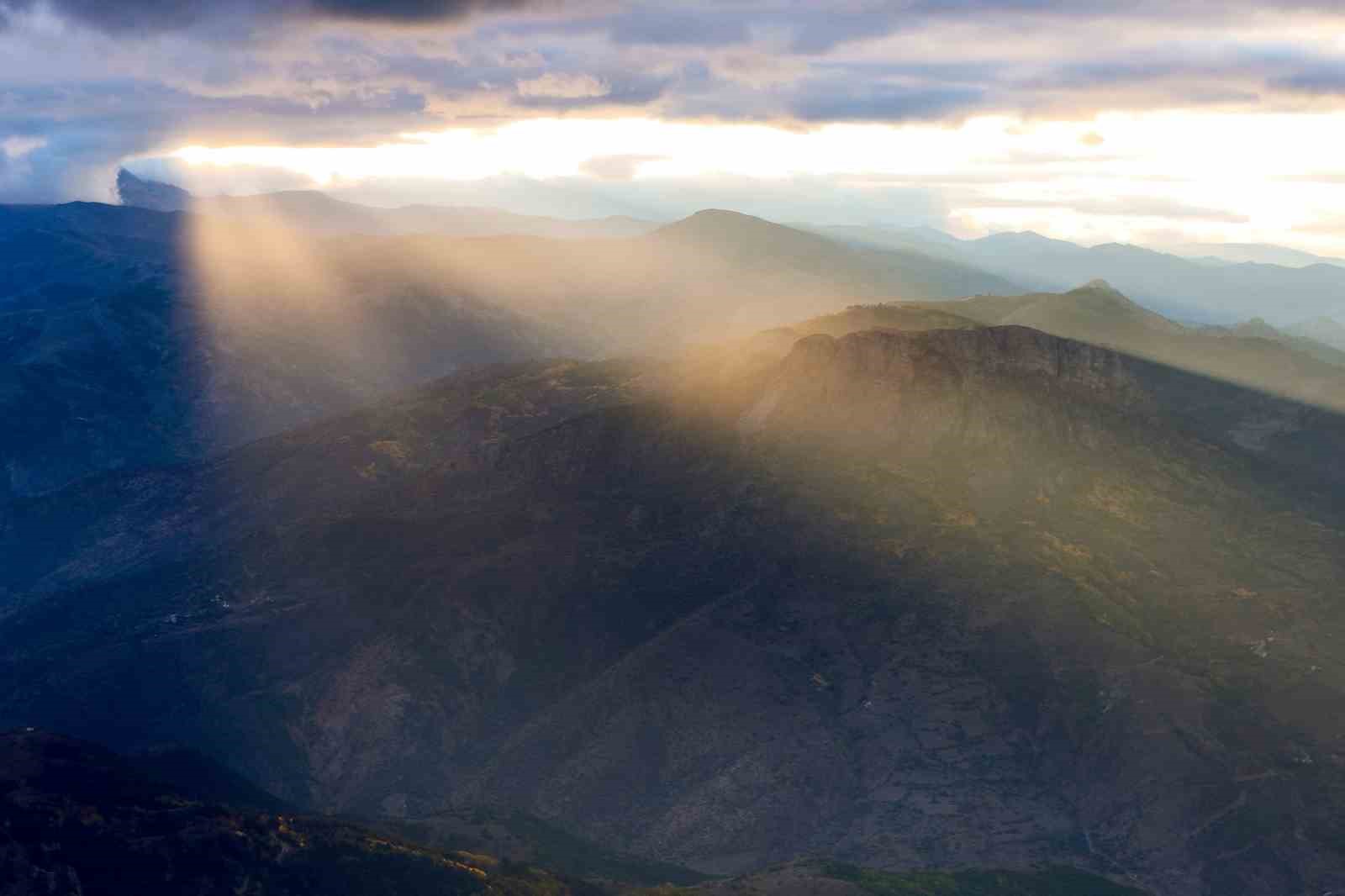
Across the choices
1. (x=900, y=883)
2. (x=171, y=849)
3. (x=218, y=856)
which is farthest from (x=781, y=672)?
(x=171, y=849)

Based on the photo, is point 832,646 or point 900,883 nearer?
point 900,883

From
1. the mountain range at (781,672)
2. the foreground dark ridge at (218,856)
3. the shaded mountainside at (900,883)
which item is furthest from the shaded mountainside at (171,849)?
the shaded mountainside at (900,883)

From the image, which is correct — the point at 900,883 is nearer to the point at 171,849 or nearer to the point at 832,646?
the point at 832,646

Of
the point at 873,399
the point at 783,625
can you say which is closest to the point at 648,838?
the point at 783,625

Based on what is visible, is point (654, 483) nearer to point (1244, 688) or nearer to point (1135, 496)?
point (1135, 496)

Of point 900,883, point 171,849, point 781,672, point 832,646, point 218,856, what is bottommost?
point 900,883

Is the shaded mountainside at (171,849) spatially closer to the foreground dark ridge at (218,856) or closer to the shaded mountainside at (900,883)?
the foreground dark ridge at (218,856)

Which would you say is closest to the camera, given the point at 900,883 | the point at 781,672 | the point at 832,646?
the point at 900,883

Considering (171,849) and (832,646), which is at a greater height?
(171,849)
